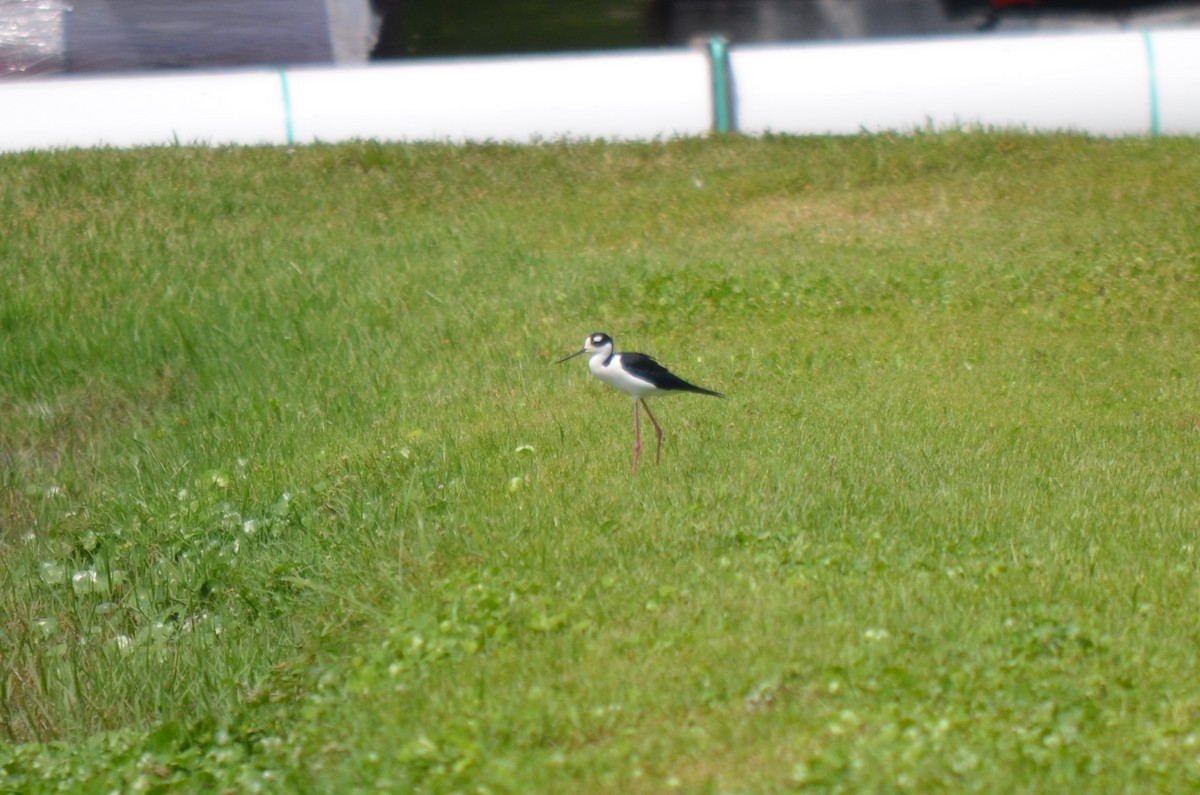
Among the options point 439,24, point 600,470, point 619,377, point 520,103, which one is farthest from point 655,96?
point 619,377

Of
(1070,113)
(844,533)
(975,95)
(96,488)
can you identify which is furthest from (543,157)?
(844,533)

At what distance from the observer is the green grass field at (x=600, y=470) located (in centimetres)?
485

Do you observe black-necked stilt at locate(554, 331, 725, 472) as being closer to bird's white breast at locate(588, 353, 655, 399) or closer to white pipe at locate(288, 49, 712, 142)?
bird's white breast at locate(588, 353, 655, 399)

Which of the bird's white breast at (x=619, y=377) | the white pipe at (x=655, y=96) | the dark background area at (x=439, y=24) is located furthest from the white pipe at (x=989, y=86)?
the bird's white breast at (x=619, y=377)

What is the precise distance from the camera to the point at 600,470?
7160 millimetres

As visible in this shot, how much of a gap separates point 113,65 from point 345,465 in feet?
32.9

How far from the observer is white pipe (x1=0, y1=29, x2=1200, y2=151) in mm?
14203

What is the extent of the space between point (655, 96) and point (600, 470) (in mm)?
8122

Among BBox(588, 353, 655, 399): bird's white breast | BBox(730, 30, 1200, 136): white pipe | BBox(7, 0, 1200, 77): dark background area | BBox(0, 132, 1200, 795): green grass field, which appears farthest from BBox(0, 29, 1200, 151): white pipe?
BBox(588, 353, 655, 399): bird's white breast

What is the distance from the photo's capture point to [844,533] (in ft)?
20.1

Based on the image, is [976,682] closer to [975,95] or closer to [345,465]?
[345,465]

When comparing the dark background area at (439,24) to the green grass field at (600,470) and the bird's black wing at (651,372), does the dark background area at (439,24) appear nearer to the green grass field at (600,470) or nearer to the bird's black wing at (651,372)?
the green grass field at (600,470)

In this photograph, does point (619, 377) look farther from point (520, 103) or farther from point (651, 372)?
point (520, 103)

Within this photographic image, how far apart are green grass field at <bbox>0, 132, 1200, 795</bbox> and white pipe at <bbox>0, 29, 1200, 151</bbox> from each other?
1.72ft
